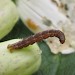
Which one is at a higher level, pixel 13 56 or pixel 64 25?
pixel 13 56

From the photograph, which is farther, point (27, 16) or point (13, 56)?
point (27, 16)

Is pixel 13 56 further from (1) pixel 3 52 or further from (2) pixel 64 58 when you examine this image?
(2) pixel 64 58

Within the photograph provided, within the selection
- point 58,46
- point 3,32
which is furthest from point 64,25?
point 3,32

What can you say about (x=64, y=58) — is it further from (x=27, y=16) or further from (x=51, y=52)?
(x=27, y=16)

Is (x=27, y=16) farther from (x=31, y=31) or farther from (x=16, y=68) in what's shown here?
(x=16, y=68)

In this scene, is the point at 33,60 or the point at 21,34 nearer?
the point at 33,60

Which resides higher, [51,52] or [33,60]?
[33,60]

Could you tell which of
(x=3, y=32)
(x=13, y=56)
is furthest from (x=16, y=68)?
(x=3, y=32)

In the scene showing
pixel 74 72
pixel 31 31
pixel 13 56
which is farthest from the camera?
pixel 31 31

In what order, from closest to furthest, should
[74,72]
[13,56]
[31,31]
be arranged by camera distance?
[13,56]
[74,72]
[31,31]
